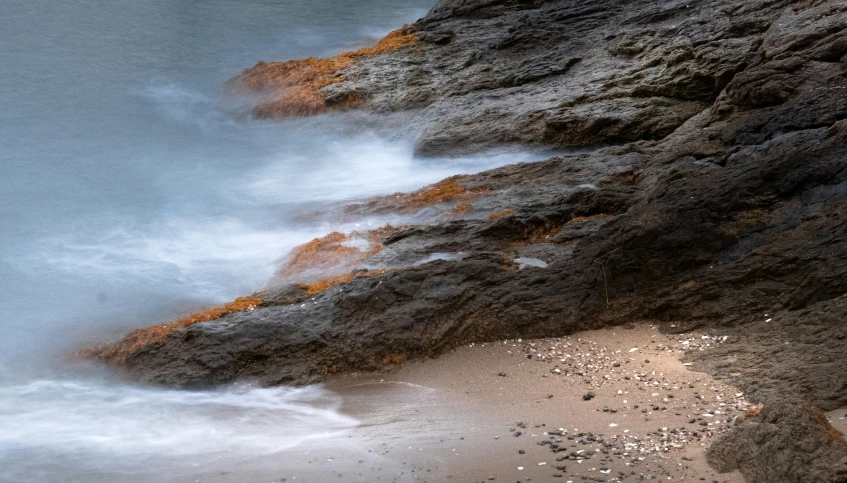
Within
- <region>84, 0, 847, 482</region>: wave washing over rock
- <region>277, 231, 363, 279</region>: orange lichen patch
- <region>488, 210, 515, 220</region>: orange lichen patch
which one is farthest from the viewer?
<region>277, 231, 363, 279</region>: orange lichen patch

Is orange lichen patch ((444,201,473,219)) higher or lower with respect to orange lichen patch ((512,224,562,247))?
higher

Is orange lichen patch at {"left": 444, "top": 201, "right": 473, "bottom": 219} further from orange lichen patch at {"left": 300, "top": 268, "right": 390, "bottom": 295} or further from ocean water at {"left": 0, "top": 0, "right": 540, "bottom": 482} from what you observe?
orange lichen patch at {"left": 300, "top": 268, "right": 390, "bottom": 295}

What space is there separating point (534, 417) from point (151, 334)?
12.0ft

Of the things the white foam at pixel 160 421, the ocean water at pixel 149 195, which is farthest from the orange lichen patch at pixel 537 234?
the white foam at pixel 160 421

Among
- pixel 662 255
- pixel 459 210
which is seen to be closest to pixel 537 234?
pixel 459 210

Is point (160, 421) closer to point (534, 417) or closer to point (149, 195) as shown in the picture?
point (534, 417)

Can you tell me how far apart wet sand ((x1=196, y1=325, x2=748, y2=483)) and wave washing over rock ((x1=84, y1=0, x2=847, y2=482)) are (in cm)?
21

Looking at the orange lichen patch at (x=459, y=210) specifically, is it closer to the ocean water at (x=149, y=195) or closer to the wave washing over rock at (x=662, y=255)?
the wave washing over rock at (x=662, y=255)

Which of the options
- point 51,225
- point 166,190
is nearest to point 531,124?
point 166,190

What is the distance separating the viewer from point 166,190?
40.2ft

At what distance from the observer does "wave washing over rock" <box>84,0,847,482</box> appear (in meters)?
6.23

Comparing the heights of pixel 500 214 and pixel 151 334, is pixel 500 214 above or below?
above

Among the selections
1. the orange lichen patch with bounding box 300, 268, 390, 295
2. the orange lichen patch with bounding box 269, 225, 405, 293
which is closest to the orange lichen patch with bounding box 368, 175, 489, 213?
the orange lichen patch with bounding box 269, 225, 405, 293

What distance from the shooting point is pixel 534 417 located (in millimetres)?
5980
